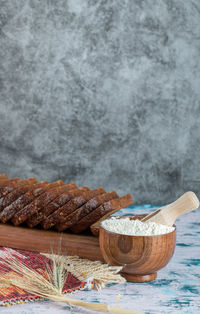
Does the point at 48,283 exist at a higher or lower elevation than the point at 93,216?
lower

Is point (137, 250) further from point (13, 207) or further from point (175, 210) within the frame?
point (13, 207)

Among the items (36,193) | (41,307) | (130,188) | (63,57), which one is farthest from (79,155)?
(41,307)

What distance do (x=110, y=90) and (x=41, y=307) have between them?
202 cm

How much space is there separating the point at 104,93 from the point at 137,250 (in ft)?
5.97

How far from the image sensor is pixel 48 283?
1626mm

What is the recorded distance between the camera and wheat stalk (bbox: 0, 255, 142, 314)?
1.50m

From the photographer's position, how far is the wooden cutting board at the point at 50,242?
200 cm

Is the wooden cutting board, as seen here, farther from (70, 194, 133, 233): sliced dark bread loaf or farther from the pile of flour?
the pile of flour

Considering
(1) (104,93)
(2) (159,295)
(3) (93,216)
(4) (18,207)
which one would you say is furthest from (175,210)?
(1) (104,93)

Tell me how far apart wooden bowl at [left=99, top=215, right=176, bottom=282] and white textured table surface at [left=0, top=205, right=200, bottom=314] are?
0.08 m

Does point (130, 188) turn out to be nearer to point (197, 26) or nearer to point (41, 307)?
point (197, 26)

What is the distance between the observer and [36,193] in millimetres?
2221

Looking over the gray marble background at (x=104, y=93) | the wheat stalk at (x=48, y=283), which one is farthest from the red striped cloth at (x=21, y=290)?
the gray marble background at (x=104, y=93)

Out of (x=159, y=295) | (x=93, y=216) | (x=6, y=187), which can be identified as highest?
(x=6, y=187)
